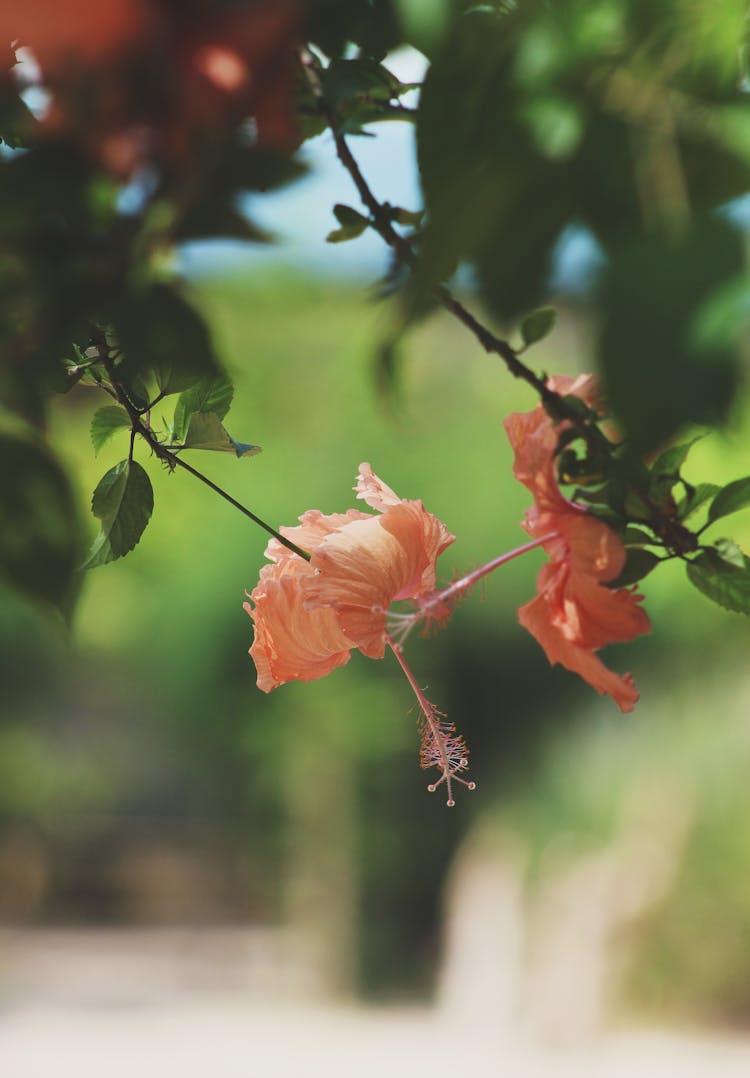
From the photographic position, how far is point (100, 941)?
6.61 m

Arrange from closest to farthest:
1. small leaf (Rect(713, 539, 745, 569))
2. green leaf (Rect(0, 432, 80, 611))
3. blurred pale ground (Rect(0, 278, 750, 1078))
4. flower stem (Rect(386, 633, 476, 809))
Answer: green leaf (Rect(0, 432, 80, 611))
small leaf (Rect(713, 539, 745, 569))
flower stem (Rect(386, 633, 476, 809))
blurred pale ground (Rect(0, 278, 750, 1078))

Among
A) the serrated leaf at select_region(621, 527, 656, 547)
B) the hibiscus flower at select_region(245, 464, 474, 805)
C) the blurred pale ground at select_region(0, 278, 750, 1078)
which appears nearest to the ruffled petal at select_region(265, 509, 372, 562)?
the hibiscus flower at select_region(245, 464, 474, 805)

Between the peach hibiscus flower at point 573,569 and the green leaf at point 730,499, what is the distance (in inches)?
1.4

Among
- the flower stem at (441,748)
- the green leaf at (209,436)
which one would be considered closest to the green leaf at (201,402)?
the green leaf at (209,436)

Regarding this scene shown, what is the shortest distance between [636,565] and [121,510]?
0.17m

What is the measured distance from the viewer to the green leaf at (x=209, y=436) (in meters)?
0.44

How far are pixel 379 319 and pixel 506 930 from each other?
5.04 metres

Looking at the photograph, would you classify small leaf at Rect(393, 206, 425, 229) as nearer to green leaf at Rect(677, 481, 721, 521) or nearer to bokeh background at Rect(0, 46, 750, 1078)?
green leaf at Rect(677, 481, 721, 521)

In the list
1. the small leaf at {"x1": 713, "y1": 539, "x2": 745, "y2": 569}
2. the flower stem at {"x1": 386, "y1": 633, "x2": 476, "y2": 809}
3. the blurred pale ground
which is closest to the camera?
the small leaf at {"x1": 713, "y1": 539, "x2": 745, "y2": 569}

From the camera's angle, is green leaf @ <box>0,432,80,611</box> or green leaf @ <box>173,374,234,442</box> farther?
green leaf @ <box>173,374,234,442</box>

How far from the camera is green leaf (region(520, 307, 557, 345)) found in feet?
1.31

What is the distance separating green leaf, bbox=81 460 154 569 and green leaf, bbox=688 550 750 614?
0.59 ft

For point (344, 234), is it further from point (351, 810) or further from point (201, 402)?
point (351, 810)

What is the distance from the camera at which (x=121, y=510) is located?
0.43 m
